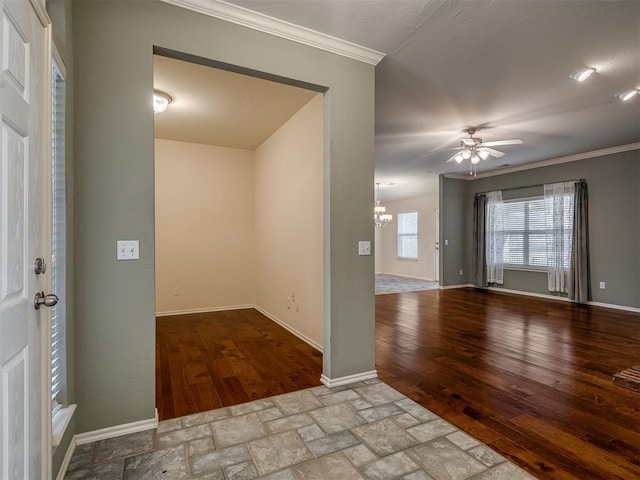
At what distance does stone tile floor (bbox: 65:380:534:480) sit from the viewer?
1626mm

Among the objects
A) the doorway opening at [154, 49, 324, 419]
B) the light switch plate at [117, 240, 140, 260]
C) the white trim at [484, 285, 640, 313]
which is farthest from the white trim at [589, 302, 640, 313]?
the light switch plate at [117, 240, 140, 260]

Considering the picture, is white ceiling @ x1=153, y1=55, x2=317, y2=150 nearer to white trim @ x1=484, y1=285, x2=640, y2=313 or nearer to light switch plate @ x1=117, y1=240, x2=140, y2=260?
light switch plate @ x1=117, y1=240, x2=140, y2=260

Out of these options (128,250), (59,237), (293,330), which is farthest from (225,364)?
(59,237)

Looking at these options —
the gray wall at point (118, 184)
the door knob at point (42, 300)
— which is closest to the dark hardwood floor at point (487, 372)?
the gray wall at point (118, 184)

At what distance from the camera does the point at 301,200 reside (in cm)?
380

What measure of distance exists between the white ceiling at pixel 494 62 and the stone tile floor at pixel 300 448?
2.58 metres

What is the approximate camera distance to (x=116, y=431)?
1.91m

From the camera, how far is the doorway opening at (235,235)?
2785 millimetres

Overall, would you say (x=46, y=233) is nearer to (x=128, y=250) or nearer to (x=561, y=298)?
(x=128, y=250)

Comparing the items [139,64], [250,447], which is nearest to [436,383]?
[250,447]

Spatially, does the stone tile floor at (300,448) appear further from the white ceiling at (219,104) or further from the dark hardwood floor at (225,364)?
the white ceiling at (219,104)

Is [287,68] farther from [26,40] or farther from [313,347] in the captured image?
[313,347]

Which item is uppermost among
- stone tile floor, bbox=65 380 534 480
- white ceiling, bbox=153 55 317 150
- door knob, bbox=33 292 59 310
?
white ceiling, bbox=153 55 317 150

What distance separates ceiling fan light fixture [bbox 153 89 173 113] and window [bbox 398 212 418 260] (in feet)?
27.7
